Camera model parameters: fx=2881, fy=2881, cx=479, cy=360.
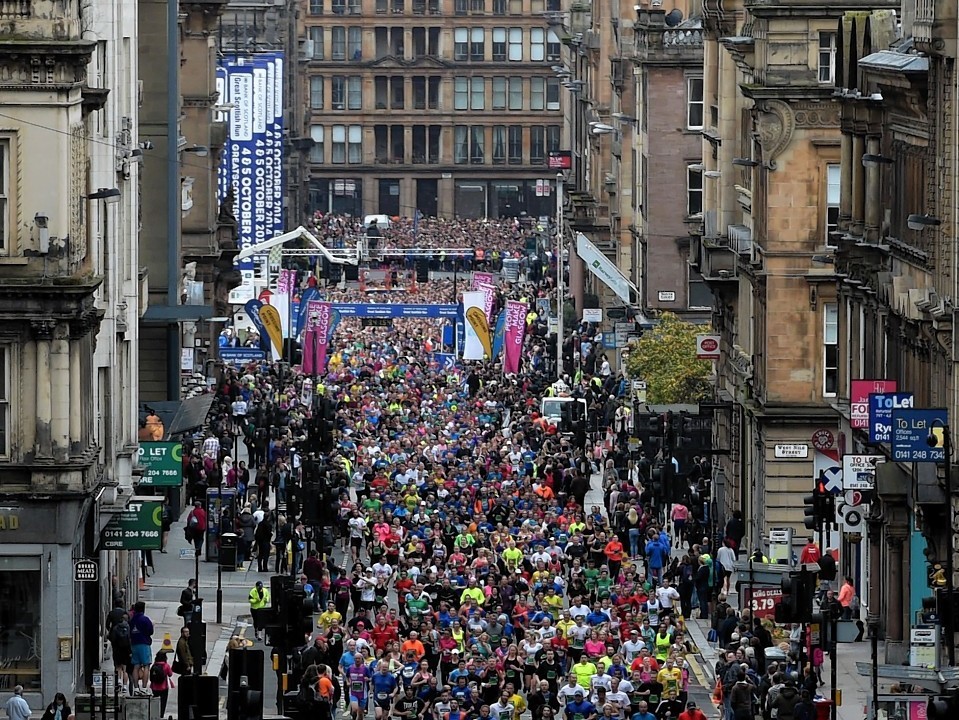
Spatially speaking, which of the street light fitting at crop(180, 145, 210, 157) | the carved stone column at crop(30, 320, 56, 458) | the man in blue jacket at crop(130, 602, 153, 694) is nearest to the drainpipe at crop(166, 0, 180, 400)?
the street light fitting at crop(180, 145, 210, 157)

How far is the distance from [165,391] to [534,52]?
123 metres

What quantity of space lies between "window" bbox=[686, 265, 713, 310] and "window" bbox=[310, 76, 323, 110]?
10373cm

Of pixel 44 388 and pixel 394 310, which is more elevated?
pixel 394 310

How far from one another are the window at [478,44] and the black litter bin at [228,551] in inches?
5194

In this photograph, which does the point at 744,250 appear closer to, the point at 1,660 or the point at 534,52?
the point at 1,660

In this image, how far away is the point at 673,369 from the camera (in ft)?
242

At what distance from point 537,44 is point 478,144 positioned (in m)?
Answer: 7.67

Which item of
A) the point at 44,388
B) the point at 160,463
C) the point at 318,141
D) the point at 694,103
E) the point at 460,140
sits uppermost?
the point at 460,140

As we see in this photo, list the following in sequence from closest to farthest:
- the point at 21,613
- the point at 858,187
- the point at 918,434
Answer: the point at 918,434 < the point at 21,613 < the point at 858,187

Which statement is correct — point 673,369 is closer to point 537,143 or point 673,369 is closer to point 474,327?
point 474,327

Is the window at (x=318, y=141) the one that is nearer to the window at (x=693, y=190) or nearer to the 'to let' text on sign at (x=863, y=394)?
the window at (x=693, y=190)

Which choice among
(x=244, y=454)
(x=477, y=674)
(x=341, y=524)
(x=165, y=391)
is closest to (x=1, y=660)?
(x=477, y=674)

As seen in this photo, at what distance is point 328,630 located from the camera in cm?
4775

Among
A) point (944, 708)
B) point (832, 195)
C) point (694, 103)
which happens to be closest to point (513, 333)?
point (694, 103)
